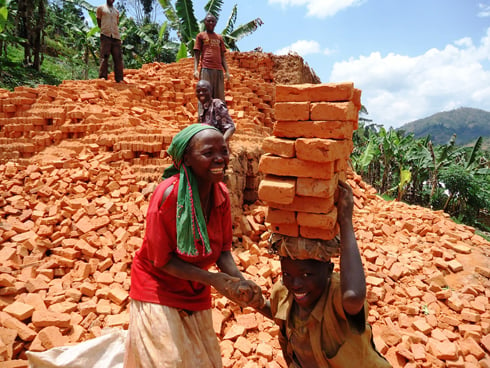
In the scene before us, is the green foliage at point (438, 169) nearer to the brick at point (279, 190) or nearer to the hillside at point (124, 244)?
the hillside at point (124, 244)

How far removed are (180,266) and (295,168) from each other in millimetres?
797

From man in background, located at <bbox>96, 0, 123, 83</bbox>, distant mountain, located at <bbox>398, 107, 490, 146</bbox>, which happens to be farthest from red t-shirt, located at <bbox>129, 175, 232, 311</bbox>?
distant mountain, located at <bbox>398, 107, 490, 146</bbox>

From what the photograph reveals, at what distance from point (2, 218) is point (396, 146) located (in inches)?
609

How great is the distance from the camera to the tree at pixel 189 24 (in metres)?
11.3

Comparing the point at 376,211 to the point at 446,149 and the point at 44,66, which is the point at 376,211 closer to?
the point at 446,149

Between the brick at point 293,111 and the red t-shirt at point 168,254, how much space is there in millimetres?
598

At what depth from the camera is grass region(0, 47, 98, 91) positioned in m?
11.4

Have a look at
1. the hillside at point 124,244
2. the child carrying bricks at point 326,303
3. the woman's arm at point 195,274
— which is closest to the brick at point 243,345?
the hillside at point 124,244

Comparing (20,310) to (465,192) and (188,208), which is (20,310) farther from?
(465,192)

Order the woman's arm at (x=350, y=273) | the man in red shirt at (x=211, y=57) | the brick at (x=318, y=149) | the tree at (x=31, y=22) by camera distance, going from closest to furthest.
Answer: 1. the woman's arm at (x=350, y=273)
2. the brick at (x=318, y=149)
3. the man in red shirt at (x=211, y=57)
4. the tree at (x=31, y=22)

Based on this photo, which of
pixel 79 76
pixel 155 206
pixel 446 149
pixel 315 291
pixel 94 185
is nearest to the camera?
pixel 315 291

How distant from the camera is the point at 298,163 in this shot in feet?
4.93

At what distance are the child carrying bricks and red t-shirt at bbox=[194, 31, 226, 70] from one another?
4.37 m

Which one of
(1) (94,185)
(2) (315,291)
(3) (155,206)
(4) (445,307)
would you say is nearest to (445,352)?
(4) (445,307)
